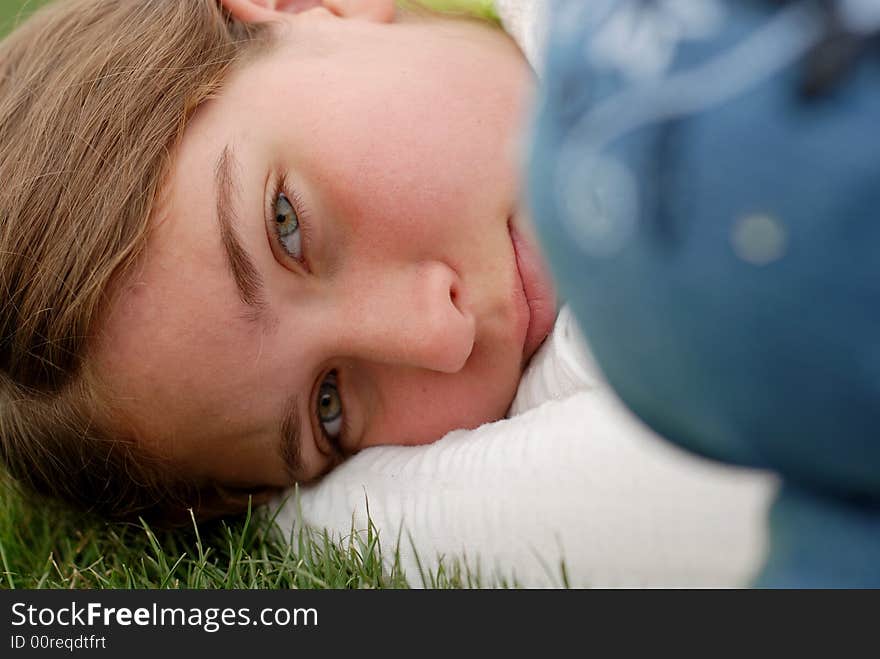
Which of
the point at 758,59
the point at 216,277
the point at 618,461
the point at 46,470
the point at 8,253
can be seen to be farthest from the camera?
the point at 46,470

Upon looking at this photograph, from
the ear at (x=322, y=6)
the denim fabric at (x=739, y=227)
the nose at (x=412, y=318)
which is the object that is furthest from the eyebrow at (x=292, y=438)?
the denim fabric at (x=739, y=227)

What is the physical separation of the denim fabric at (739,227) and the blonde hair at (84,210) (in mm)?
707

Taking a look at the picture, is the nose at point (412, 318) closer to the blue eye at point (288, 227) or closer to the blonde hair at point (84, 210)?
the blue eye at point (288, 227)

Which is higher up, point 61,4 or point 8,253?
point 61,4

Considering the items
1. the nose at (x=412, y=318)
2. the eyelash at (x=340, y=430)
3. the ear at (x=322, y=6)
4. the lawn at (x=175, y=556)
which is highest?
the ear at (x=322, y=6)

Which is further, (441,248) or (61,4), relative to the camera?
(61,4)

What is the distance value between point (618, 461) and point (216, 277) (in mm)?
445

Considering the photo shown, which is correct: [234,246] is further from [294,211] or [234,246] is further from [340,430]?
[340,430]

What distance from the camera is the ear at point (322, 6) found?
1.33 meters

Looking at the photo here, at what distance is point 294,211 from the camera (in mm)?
1075

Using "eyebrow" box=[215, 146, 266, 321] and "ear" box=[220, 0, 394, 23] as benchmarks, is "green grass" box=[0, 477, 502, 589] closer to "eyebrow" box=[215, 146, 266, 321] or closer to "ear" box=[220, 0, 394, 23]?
"eyebrow" box=[215, 146, 266, 321]

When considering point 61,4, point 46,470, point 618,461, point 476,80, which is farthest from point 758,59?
point 61,4

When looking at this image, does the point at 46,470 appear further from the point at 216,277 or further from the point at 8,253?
the point at 216,277

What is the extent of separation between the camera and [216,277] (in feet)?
3.35
